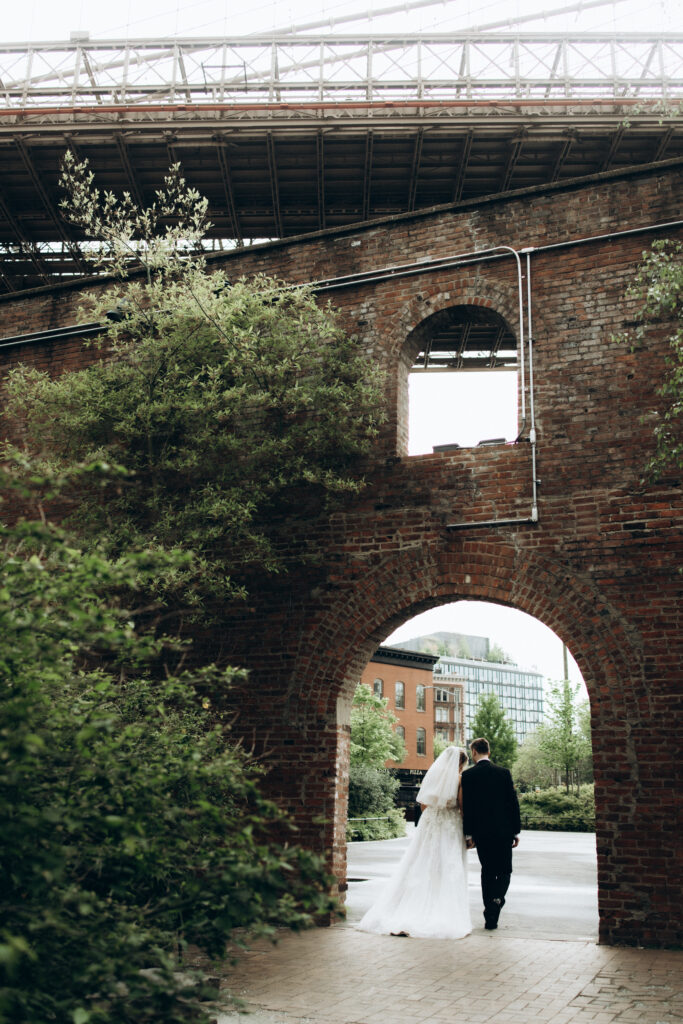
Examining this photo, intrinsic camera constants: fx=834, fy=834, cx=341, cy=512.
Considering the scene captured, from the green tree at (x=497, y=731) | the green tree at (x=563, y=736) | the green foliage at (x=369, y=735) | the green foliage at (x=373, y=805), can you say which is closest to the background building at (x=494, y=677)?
the green tree at (x=497, y=731)

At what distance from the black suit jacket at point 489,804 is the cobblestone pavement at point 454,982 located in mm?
842

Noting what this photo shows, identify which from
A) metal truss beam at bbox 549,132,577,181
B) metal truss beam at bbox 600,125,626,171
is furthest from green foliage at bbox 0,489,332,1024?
metal truss beam at bbox 600,125,626,171

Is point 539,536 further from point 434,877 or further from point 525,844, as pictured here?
point 525,844

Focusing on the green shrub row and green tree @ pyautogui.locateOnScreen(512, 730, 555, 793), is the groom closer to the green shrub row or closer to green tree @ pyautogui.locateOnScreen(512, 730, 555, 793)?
the green shrub row

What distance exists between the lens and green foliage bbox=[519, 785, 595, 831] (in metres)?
25.7

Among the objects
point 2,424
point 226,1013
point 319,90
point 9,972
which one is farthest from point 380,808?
point 9,972

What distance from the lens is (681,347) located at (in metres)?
7.37

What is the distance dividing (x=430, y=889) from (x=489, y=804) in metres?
0.88

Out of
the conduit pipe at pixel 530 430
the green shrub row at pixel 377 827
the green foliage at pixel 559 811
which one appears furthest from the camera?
the green foliage at pixel 559 811

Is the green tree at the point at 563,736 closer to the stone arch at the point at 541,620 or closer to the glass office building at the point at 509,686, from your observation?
the stone arch at the point at 541,620

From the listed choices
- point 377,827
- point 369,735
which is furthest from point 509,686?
point 377,827

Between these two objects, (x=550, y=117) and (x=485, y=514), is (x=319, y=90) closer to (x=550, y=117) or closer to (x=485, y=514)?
(x=550, y=117)

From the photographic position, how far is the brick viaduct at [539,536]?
6941mm

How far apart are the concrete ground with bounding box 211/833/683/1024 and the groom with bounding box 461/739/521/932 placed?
0.33 metres
